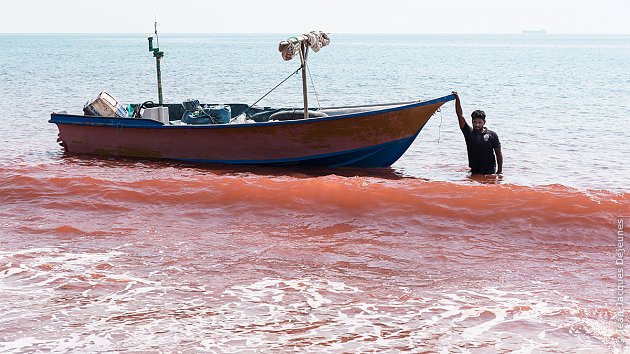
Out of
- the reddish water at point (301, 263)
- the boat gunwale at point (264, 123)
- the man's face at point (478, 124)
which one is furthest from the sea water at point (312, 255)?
the man's face at point (478, 124)

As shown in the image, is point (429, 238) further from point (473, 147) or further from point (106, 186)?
point (106, 186)

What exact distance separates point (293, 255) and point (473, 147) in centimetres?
482

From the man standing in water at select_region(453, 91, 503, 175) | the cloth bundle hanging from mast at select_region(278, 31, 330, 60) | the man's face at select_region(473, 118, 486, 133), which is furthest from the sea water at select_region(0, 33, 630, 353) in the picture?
the cloth bundle hanging from mast at select_region(278, 31, 330, 60)

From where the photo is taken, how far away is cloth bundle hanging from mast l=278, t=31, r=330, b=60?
41.3 feet

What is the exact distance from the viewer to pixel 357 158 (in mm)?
13914

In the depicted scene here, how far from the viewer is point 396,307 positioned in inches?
287

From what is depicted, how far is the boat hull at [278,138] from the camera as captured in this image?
1310cm

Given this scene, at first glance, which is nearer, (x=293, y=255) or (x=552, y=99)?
(x=293, y=255)

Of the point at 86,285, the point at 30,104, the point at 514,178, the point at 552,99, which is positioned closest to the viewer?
the point at 86,285

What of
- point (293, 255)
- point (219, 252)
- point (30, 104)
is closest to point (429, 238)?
point (293, 255)

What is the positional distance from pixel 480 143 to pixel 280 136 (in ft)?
11.2

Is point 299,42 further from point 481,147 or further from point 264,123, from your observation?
point 481,147

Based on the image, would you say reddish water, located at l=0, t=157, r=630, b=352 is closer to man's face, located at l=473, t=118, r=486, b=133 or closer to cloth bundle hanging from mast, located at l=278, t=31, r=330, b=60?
man's face, located at l=473, t=118, r=486, b=133

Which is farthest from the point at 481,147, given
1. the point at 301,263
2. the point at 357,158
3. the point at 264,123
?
the point at 301,263
